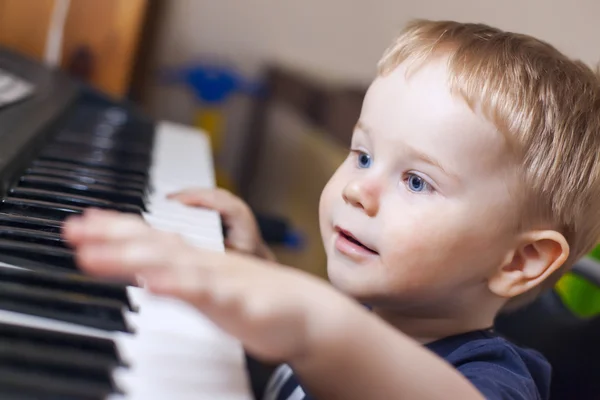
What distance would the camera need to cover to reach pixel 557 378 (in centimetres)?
97

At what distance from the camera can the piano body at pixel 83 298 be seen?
477 millimetres

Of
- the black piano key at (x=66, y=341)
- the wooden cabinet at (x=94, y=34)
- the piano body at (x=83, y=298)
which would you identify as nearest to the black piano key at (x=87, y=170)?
the piano body at (x=83, y=298)

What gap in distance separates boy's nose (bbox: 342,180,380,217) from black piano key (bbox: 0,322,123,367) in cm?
32

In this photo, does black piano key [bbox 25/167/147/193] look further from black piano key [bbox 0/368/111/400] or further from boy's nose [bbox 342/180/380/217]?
black piano key [bbox 0/368/111/400]

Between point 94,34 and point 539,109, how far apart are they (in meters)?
1.24

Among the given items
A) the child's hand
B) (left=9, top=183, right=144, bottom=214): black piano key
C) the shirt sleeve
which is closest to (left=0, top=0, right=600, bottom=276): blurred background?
the child's hand

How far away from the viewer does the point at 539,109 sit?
0.74m

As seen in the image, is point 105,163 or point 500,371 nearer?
point 500,371

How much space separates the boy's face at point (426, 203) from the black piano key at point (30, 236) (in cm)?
29

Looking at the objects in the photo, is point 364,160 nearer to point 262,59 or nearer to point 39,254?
point 39,254

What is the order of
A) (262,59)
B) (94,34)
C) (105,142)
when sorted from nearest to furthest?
(105,142), (94,34), (262,59)

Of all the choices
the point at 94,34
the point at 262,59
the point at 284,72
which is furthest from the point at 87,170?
the point at 262,59

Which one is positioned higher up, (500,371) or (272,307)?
(272,307)

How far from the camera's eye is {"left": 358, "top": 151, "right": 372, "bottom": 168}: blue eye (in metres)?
0.80
